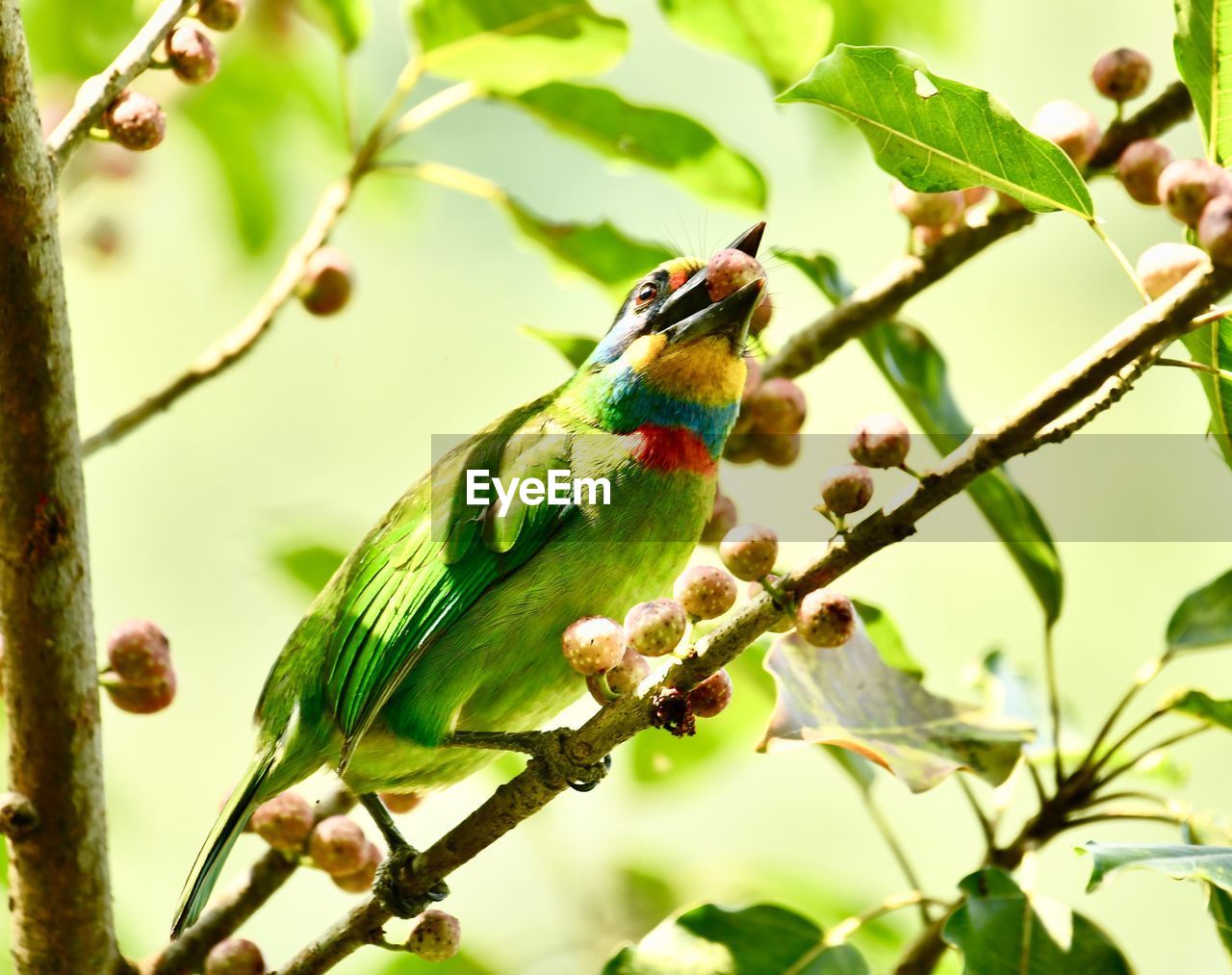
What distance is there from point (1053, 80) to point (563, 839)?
621cm

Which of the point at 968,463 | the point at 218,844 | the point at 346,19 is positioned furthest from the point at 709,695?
the point at 346,19

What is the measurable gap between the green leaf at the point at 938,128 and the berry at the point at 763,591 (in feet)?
2.09

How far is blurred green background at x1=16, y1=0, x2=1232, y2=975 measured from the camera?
4.09 meters

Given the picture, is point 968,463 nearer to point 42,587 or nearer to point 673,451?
point 673,451

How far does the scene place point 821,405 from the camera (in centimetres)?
728

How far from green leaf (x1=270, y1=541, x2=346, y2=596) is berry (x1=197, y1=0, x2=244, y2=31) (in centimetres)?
139

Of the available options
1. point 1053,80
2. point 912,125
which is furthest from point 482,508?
point 1053,80

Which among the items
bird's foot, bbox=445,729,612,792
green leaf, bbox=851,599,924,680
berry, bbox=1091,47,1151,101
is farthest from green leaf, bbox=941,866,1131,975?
berry, bbox=1091,47,1151,101

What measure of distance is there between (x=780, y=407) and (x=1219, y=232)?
1.04m

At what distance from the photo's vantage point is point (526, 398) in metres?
3.20

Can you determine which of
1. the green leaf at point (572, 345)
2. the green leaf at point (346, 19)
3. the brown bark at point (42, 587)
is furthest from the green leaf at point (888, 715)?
the green leaf at point (346, 19)

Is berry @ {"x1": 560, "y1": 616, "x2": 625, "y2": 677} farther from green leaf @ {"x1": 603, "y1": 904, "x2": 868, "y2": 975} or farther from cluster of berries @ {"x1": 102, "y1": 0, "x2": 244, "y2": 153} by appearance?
cluster of berries @ {"x1": 102, "y1": 0, "x2": 244, "y2": 153}

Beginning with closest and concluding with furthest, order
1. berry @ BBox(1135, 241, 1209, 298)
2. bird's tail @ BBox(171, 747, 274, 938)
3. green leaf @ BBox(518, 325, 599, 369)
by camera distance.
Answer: berry @ BBox(1135, 241, 1209, 298) < bird's tail @ BBox(171, 747, 274, 938) < green leaf @ BBox(518, 325, 599, 369)

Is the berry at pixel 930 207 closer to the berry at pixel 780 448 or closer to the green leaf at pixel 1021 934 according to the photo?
the berry at pixel 780 448
